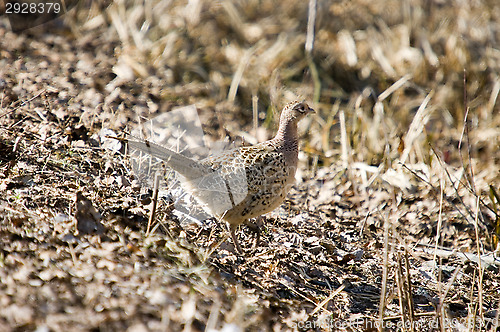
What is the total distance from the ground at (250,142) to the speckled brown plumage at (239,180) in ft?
0.97

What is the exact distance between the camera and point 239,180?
4.05 metres

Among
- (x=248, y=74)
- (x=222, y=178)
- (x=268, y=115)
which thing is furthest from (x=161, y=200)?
(x=248, y=74)

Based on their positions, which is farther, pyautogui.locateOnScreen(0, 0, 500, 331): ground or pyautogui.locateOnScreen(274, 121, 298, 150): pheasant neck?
pyautogui.locateOnScreen(274, 121, 298, 150): pheasant neck

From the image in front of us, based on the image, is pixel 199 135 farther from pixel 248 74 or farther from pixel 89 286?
pixel 89 286

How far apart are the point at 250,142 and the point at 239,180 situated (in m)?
2.15

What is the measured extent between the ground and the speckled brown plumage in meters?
0.30

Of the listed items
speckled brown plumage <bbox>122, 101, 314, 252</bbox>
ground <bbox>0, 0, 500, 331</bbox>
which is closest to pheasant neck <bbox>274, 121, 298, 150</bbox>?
speckled brown plumage <bbox>122, 101, 314, 252</bbox>

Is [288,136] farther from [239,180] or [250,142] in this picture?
[250,142]

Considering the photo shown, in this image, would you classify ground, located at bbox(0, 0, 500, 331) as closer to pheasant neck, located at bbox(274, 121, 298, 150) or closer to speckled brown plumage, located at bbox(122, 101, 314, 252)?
speckled brown plumage, located at bbox(122, 101, 314, 252)

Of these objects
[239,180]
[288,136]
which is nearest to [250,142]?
[288,136]

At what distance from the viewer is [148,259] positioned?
10.4 feet

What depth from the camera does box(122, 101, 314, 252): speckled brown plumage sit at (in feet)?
12.7

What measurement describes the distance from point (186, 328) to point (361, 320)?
1452mm

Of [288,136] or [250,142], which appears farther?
[250,142]
